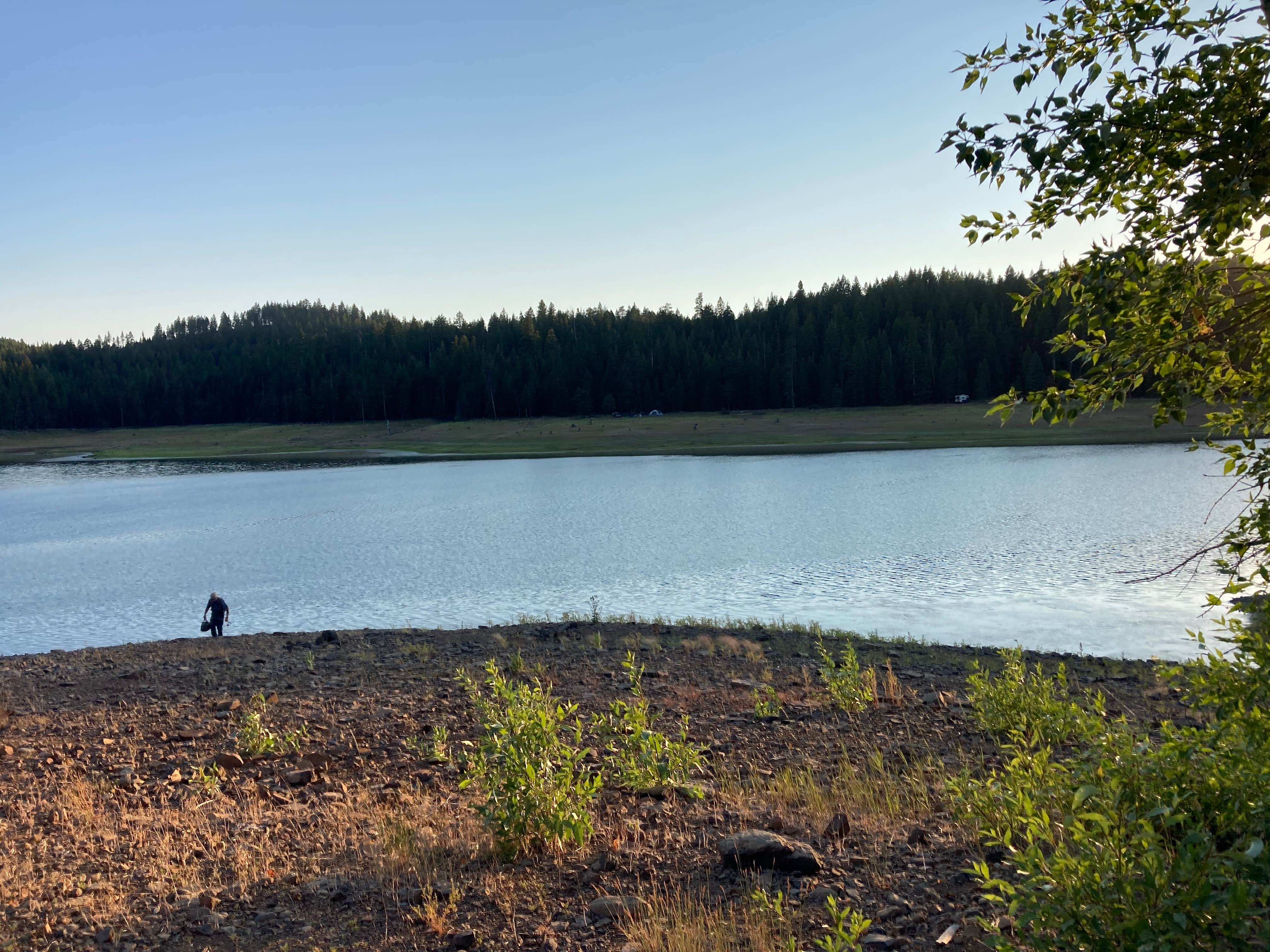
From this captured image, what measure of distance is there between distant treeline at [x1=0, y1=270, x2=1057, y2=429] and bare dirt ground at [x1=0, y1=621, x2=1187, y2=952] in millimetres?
82764

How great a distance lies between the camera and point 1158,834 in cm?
354

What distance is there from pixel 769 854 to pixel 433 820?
2832 mm

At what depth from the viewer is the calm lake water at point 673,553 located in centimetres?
2027

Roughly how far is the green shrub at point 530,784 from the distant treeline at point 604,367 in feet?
285

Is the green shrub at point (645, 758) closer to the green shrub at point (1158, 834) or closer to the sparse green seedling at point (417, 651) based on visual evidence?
the green shrub at point (1158, 834)

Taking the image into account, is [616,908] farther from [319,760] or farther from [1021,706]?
[1021,706]

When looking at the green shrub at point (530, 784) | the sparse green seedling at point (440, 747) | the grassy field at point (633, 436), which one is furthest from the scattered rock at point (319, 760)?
the grassy field at point (633, 436)

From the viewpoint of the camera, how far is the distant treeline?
4144 inches

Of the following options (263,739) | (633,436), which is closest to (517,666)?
(263,739)

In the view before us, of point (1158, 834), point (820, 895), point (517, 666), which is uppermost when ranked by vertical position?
point (1158, 834)

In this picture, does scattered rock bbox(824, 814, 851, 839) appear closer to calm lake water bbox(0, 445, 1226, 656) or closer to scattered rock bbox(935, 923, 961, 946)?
scattered rock bbox(935, 923, 961, 946)

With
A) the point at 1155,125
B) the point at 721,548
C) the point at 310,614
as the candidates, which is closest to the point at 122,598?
the point at 310,614

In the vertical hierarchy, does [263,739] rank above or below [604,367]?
below

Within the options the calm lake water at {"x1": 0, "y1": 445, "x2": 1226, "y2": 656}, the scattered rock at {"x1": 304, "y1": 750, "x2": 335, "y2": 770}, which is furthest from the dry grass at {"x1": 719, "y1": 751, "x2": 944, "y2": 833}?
the calm lake water at {"x1": 0, "y1": 445, "x2": 1226, "y2": 656}
